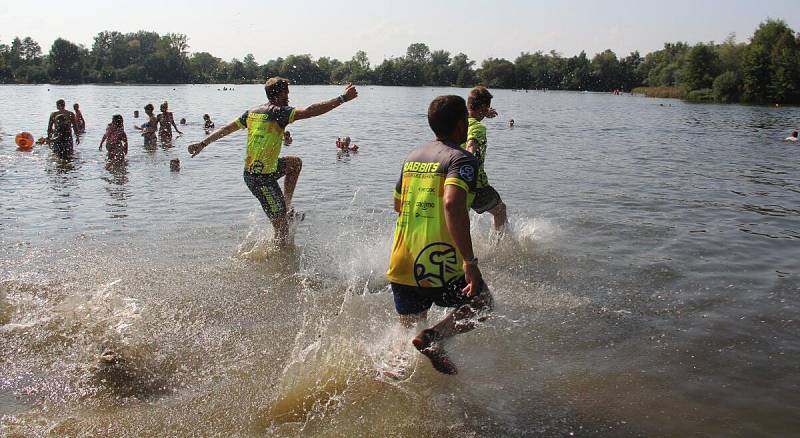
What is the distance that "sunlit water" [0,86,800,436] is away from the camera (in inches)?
172

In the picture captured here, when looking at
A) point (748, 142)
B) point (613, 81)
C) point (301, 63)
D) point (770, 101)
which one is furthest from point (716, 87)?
point (301, 63)

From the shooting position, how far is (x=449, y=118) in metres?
4.04

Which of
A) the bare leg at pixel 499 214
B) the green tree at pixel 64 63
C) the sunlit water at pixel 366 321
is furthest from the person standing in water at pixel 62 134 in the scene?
the green tree at pixel 64 63

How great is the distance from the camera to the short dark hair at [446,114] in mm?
4012

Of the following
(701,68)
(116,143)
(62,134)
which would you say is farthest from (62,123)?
(701,68)

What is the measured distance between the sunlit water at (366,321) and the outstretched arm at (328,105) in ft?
6.46

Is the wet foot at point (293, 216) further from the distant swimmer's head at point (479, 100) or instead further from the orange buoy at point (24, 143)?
the orange buoy at point (24, 143)

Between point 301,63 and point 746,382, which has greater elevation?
point 301,63

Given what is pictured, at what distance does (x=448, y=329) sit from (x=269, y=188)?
14.3ft

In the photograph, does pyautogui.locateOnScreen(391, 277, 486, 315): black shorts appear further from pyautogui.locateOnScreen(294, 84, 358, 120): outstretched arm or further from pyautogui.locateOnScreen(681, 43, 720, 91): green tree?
pyautogui.locateOnScreen(681, 43, 720, 91): green tree

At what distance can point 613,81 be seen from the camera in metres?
143

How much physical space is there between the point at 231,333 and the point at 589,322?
11.5ft

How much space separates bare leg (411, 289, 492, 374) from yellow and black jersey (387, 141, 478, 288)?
0.28m

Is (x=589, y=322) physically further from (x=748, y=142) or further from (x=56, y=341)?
(x=748, y=142)
